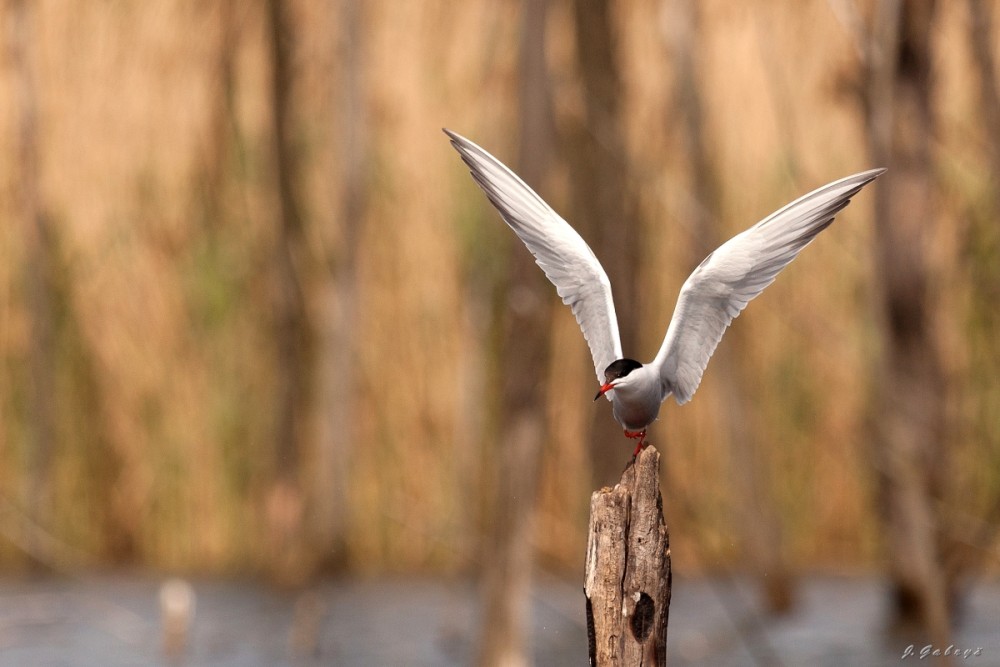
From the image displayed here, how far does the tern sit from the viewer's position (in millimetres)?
4469

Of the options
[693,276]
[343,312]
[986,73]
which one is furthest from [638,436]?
[343,312]

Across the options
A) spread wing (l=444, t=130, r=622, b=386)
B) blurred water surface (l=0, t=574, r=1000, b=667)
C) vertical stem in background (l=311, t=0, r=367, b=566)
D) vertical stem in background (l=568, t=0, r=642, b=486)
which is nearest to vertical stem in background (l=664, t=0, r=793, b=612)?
blurred water surface (l=0, t=574, r=1000, b=667)

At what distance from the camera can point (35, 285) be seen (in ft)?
36.9

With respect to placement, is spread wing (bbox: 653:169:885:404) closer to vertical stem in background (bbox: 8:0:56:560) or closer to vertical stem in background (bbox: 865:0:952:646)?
vertical stem in background (bbox: 865:0:952:646)

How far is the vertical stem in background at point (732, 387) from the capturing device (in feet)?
32.3

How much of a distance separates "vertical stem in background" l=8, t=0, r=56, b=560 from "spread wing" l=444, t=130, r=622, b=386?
708 centimetres

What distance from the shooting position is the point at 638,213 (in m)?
11.5

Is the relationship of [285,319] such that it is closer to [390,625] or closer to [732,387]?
[390,625]

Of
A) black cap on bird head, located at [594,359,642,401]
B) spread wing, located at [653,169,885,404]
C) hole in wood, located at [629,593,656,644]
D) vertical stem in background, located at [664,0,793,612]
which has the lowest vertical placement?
hole in wood, located at [629,593,656,644]

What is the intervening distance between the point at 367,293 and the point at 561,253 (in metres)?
7.02

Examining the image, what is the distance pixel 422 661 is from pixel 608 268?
2529 mm

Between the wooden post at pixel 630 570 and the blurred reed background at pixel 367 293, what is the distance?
6332 mm

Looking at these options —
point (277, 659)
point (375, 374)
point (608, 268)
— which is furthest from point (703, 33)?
point (277, 659)

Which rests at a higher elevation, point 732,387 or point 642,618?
point 732,387
